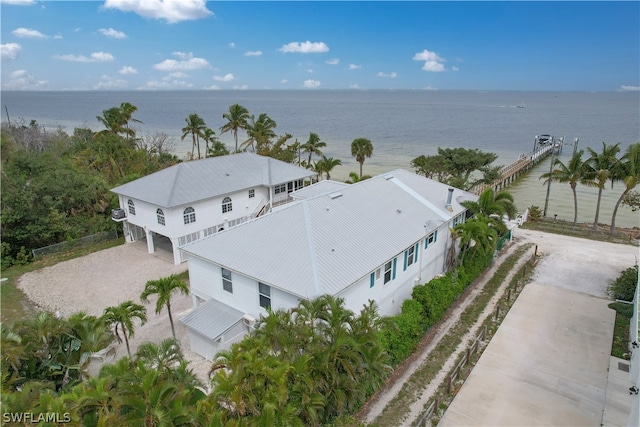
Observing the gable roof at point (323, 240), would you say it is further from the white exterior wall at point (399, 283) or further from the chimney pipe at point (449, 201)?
the chimney pipe at point (449, 201)

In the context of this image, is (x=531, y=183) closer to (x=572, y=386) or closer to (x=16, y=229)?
(x=572, y=386)

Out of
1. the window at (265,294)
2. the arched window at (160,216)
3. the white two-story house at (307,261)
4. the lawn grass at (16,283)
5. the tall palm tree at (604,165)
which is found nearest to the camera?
the white two-story house at (307,261)

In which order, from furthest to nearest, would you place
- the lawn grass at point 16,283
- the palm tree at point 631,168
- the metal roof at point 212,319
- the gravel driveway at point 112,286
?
the palm tree at point 631,168
the lawn grass at point 16,283
the gravel driveway at point 112,286
the metal roof at point 212,319

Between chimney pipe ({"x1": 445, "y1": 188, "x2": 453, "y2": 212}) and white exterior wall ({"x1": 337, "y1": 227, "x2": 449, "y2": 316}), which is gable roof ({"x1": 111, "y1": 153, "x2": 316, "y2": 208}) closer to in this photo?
chimney pipe ({"x1": 445, "y1": 188, "x2": 453, "y2": 212})

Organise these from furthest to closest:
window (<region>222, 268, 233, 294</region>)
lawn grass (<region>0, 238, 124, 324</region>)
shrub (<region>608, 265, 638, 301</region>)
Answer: shrub (<region>608, 265, 638, 301</region>) < lawn grass (<region>0, 238, 124, 324</region>) < window (<region>222, 268, 233, 294</region>)

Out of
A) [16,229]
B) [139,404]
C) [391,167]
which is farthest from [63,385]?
[391,167]

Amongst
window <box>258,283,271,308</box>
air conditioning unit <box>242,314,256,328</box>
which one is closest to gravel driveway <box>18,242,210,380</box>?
air conditioning unit <box>242,314,256,328</box>

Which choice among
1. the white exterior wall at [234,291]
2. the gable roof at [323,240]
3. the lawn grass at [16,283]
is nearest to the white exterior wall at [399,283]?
the gable roof at [323,240]
